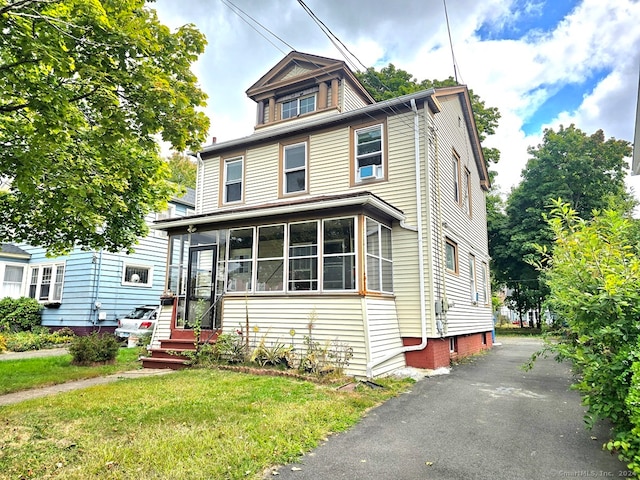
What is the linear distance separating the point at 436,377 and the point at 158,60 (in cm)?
796

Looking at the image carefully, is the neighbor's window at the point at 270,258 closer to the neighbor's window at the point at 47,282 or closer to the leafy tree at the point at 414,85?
the neighbor's window at the point at 47,282

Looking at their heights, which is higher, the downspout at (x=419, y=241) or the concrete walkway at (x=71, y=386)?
the downspout at (x=419, y=241)

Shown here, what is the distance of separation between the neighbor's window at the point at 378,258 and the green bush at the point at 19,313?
14.7 metres

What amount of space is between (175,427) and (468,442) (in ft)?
11.3

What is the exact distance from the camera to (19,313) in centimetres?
1558

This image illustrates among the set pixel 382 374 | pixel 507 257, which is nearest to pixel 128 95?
pixel 382 374

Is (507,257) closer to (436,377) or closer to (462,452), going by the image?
(436,377)

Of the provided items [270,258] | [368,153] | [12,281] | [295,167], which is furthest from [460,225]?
[12,281]

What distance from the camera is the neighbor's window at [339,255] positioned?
28.4 feet

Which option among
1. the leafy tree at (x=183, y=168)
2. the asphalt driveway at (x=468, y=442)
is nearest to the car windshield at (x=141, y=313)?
the asphalt driveway at (x=468, y=442)

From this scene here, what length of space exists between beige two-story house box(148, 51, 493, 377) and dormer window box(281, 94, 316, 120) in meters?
0.05

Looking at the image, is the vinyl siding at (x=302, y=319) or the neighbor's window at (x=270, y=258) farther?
the neighbor's window at (x=270, y=258)

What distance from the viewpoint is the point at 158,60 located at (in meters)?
6.04

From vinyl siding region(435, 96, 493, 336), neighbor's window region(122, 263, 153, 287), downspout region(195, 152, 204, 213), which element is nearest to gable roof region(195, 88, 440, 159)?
downspout region(195, 152, 204, 213)
